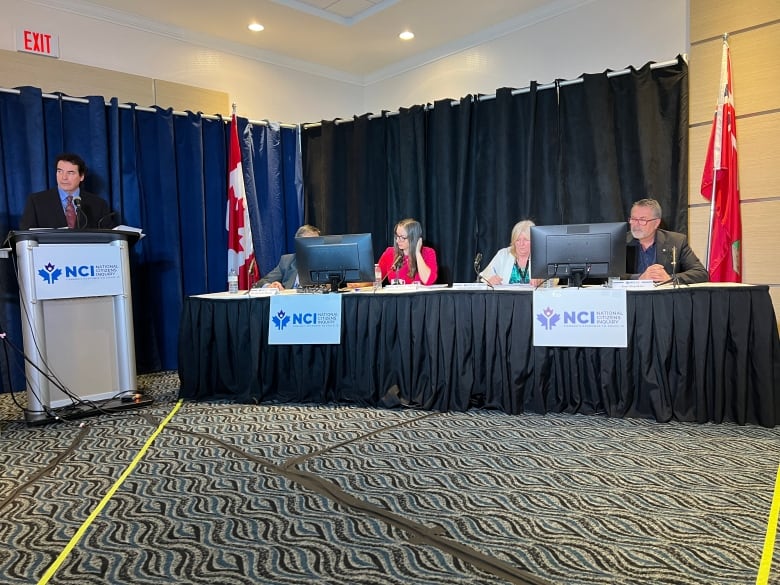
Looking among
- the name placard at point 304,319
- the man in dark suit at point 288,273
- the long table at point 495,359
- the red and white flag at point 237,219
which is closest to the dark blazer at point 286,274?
the man in dark suit at point 288,273

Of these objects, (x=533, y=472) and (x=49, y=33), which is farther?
(x=49, y=33)

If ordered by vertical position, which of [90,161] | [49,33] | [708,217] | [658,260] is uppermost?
[49,33]

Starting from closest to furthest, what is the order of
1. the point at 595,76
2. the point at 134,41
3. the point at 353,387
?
the point at 353,387 → the point at 595,76 → the point at 134,41

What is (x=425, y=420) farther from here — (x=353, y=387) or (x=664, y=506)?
(x=664, y=506)

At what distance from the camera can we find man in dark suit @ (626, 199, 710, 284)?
338 centimetres

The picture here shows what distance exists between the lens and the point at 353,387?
3289mm

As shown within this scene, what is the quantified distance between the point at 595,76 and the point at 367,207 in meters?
2.37

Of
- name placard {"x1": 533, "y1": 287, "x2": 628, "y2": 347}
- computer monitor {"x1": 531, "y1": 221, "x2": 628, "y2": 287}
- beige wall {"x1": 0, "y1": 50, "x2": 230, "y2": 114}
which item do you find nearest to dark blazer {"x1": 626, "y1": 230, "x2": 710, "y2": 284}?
computer monitor {"x1": 531, "y1": 221, "x2": 628, "y2": 287}

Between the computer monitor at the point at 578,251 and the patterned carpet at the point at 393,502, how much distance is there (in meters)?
0.79

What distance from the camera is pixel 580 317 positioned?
278cm

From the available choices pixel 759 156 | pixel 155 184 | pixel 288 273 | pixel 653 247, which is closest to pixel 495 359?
pixel 653 247

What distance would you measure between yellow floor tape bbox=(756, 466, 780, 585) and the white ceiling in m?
4.16

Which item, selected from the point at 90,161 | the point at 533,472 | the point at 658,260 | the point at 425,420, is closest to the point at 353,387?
the point at 425,420

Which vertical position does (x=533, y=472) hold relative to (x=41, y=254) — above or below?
below
